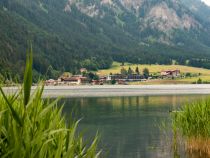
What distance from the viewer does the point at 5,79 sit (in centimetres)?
946

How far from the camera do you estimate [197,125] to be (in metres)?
19.9

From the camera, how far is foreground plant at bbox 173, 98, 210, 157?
1952 cm

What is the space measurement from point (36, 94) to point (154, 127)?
1612 inches

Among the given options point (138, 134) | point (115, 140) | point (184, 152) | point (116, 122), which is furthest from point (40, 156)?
point (116, 122)

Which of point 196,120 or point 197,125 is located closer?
point 196,120

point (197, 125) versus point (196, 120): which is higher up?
point (196, 120)

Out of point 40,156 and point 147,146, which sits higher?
point 40,156

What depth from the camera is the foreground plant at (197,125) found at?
19522 millimetres

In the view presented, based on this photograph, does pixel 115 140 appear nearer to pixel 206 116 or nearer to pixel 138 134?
pixel 138 134

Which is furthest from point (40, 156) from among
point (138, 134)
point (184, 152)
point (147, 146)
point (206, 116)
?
point (138, 134)

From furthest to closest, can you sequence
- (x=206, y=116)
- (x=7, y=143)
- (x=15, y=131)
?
(x=206, y=116)
(x=7, y=143)
(x=15, y=131)

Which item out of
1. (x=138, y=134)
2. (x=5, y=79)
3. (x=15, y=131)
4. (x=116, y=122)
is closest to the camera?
(x=15, y=131)

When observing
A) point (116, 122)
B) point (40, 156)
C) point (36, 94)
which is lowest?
point (116, 122)

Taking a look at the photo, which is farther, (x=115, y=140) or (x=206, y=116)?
(x=115, y=140)
